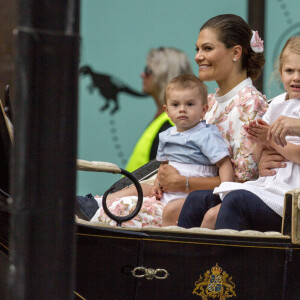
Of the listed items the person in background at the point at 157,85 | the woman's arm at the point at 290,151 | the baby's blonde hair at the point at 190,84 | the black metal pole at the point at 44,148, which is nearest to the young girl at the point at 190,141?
the baby's blonde hair at the point at 190,84

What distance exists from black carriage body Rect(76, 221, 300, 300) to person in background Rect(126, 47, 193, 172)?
82.2 inches

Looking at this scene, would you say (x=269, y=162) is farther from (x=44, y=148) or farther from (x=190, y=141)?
(x=44, y=148)

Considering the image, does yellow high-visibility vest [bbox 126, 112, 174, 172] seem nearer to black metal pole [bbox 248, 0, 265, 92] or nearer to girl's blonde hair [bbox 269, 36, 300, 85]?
black metal pole [bbox 248, 0, 265, 92]

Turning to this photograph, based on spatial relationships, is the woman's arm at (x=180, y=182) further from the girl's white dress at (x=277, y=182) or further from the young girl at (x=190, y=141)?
the girl's white dress at (x=277, y=182)

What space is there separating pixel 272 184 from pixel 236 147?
14.1 inches

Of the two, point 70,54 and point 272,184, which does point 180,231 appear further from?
point 70,54

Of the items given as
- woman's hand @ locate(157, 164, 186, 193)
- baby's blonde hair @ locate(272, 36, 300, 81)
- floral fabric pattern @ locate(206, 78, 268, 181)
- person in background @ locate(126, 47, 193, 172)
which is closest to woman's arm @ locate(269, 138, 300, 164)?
floral fabric pattern @ locate(206, 78, 268, 181)

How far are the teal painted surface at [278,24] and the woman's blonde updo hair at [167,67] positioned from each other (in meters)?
1.02

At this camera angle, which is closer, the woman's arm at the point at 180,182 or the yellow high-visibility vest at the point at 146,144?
the woman's arm at the point at 180,182

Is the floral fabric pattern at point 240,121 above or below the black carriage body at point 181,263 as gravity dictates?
above

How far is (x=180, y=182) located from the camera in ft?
12.1

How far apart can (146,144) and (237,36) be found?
163 cm

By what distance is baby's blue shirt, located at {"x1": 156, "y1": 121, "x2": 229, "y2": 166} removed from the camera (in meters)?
3.63

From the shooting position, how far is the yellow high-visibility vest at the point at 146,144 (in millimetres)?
5223
